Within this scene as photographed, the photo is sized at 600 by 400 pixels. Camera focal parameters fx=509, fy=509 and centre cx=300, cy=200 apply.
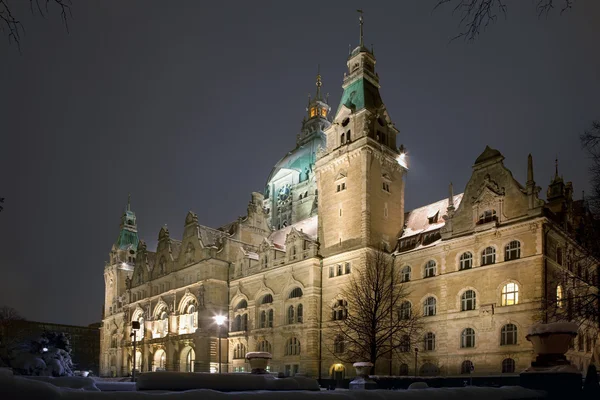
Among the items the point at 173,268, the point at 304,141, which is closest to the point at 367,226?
the point at 173,268

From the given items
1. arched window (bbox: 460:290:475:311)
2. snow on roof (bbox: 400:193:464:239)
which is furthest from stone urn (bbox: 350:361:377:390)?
snow on roof (bbox: 400:193:464:239)

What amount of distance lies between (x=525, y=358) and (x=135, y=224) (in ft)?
297

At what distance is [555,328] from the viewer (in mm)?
13641

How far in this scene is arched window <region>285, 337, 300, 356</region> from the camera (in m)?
51.3

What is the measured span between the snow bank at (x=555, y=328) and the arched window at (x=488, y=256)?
26.5 meters

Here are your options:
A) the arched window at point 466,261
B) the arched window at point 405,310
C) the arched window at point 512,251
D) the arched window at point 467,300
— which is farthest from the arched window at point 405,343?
the arched window at point 512,251

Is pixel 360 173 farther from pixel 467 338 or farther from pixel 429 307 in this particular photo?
pixel 467 338

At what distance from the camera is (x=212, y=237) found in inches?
2726

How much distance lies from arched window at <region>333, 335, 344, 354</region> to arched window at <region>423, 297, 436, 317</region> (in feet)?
26.8

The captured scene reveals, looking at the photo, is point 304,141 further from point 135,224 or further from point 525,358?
point 525,358

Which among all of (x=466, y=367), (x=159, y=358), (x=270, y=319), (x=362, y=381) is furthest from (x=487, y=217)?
(x=159, y=358)

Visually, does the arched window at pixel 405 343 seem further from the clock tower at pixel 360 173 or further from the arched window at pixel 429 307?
the clock tower at pixel 360 173

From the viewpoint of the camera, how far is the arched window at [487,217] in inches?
1585

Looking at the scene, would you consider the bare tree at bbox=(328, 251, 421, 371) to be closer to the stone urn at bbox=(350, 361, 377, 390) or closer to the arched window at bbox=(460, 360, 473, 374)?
the arched window at bbox=(460, 360, 473, 374)
